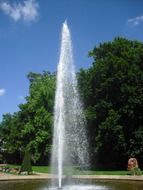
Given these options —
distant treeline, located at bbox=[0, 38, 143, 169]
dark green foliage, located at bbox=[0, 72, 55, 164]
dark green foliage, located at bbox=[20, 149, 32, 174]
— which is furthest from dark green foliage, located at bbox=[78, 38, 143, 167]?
dark green foliage, located at bbox=[20, 149, 32, 174]

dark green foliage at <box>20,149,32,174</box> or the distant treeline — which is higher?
the distant treeline

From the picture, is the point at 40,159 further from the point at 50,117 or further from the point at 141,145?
the point at 141,145

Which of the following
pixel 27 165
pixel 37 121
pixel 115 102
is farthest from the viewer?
pixel 37 121

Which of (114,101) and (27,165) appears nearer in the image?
(27,165)

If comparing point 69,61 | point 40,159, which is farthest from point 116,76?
point 40,159

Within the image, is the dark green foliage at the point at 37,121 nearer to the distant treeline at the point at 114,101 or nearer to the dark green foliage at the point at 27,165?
the distant treeline at the point at 114,101

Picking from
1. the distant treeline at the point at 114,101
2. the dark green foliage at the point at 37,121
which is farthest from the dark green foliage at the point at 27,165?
the dark green foliage at the point at 37,121

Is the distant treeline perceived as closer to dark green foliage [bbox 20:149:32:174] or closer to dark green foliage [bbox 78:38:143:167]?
dark green foliage [bbox 78:38:143:167]

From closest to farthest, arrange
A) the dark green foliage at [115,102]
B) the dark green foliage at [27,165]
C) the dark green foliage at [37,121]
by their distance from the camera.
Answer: the dark green foliage at [27,165]
the dark green foliage at [115,102]
the dark green foliage at [37,121]

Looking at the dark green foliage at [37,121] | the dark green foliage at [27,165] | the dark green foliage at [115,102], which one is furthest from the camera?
the dark green foliage at [37,121]

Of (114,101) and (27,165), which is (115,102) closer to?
(114,101)

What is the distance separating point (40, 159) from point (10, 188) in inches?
1480

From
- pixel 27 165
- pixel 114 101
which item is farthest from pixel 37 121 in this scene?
pixel 27 165

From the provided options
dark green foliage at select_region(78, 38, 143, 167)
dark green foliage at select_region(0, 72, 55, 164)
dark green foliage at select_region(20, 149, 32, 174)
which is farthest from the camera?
dark green foliage at select_region(0, 72, 55, 164)
